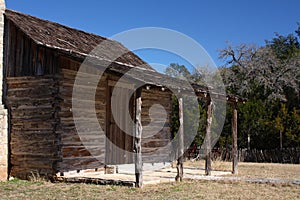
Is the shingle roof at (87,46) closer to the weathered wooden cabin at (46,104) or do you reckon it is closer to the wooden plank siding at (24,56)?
the weathered wooden cabin at (46,104)

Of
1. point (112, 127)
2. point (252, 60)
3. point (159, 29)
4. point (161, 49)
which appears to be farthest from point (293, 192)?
point (252, 60)

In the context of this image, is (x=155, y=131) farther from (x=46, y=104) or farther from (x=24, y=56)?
(x=24, y=56)

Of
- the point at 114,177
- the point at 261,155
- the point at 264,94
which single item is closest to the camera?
the point at 114,177

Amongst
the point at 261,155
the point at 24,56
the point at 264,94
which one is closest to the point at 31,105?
the point at 24,56

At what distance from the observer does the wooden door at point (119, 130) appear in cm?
1310

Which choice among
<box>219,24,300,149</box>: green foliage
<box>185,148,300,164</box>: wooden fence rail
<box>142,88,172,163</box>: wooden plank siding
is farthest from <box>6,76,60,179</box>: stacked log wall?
<box>219,24,300,149</box>: green foliage

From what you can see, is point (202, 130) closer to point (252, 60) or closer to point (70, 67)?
point (252, 60)

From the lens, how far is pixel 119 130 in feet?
44.5

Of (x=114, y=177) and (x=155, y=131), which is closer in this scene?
(x=114, y=177)

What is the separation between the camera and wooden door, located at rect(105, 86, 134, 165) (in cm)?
1310

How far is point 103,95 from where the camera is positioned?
12.7 m

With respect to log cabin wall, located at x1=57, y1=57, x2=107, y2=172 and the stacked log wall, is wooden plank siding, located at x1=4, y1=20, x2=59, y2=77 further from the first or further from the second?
log cabin wall, located at x1=57, y1=57, x2=107, y2=172

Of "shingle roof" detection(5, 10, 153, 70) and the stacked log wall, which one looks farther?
"shingle roof" detection(5, 10, 153, 70)

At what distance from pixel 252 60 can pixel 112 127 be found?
667 inches
